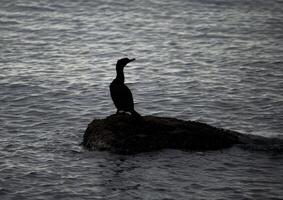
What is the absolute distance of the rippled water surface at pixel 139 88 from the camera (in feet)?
47.6

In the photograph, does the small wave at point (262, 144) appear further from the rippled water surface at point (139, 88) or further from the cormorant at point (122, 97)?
the cormorant at point (122, 97)

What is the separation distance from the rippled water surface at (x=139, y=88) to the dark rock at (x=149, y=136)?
0.28 metres

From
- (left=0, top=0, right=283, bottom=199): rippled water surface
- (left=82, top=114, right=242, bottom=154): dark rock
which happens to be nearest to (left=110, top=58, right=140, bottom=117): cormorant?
(left=82, top=114, right=242, bottom=154): dark rock

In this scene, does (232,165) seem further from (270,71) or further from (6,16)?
(6,16)

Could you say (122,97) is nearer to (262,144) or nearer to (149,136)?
(149,136)

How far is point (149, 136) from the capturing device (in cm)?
1575

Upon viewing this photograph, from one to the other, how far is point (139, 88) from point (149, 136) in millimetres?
8803

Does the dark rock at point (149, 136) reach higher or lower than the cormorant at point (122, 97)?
lower

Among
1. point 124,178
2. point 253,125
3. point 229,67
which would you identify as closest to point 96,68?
point 229,67

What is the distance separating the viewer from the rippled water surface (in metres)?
14.5

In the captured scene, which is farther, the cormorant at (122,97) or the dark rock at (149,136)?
the cormorant at (122,97)

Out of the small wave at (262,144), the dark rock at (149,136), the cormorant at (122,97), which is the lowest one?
the small wave at (262,144)

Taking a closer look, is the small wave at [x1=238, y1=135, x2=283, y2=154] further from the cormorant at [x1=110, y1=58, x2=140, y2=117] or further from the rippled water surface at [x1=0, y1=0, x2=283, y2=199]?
the cormorant at [x1=110, y1=58, x2=140, y2=117]

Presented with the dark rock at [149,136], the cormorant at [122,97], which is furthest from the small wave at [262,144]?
the cormorant at [122,97]
